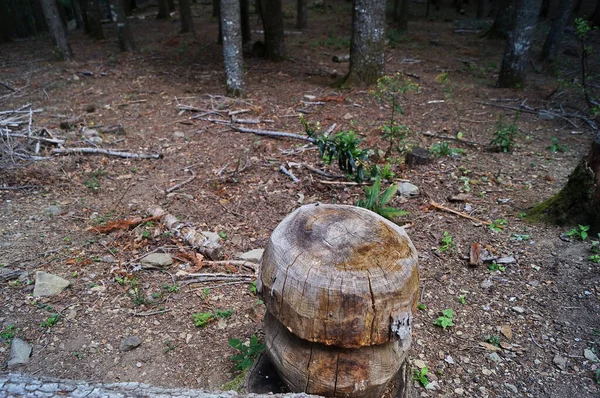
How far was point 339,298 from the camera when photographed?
172 centimetres

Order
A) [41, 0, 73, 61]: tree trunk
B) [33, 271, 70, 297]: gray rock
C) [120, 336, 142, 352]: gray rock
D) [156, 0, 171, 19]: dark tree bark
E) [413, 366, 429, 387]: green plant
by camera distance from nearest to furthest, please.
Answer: [413, 366, 429, 387]: green plant, [120, 336, 142, 352]: gray rock, [33, 271, 70, 297]: gray rock, [41, 0, 73, 61]: tree trunk, [156, 0, 171, 19]: dark tree bark

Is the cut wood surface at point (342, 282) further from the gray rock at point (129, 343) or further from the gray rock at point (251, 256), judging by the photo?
the gray rock at point (251, 256)

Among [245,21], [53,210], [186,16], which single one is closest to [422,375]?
[53,210]

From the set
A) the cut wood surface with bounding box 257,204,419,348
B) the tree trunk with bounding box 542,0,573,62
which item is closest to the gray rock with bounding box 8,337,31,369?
the cut wood surface with bounding box 257,204,419,348

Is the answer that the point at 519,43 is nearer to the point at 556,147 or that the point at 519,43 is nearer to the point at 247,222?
the point at 556,147

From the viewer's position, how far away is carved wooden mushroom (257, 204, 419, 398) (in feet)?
5.71

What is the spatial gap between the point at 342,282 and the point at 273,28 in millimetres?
10163

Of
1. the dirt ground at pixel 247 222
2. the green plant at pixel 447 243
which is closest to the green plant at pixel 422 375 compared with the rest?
the dirt ground at pixel 247 222

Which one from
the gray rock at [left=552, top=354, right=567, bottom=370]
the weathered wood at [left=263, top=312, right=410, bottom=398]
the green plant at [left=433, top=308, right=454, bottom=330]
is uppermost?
the weathered wood at [left=263, top=312, right=410, bottom=398]

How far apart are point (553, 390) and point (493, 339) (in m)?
0.50

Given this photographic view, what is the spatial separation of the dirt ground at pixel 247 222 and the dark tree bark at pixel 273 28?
140cm

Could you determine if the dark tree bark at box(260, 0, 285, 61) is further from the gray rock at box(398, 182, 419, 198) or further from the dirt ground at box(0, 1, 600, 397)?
the gray rock at box(398, 182, 419, 198)

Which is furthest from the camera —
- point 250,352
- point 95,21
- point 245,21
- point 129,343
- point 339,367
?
point 95,21

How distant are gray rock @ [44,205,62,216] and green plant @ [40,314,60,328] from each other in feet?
5.95
